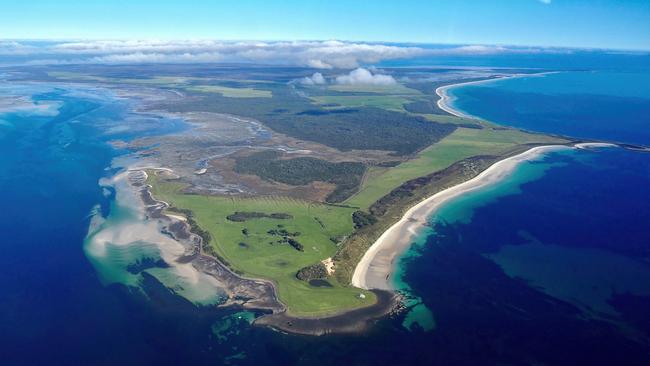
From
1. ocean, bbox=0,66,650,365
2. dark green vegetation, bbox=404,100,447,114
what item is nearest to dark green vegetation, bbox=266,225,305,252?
ocean, bbox=0,66,650,365

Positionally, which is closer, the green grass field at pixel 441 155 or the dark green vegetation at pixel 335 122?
the green grass field at pixel 441 155

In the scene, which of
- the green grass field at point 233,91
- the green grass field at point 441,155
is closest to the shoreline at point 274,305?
the green grass field at point 441,155

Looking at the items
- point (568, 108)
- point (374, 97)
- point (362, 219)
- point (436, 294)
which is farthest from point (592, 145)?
point (374, 97)

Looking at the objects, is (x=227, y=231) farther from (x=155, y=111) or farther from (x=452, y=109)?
(x=452, y=109)

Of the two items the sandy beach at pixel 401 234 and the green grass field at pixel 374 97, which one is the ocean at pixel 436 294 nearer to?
the sandy beach at pixel 401 234

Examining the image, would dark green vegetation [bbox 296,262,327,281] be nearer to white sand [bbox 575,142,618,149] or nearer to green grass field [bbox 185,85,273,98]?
white sand [bbox 575,142,618,149]

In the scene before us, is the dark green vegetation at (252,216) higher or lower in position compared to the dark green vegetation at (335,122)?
lower
